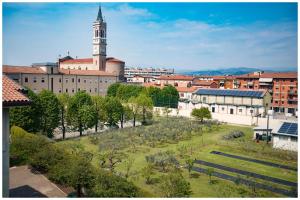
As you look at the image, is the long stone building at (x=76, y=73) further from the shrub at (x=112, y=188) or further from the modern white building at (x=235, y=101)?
the shrub at (x=112, y=188)

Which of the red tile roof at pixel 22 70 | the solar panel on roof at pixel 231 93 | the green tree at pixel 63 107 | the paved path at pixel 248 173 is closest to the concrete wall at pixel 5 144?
the paved path at pixel 248 173

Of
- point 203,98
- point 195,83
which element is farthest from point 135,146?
point 195,83

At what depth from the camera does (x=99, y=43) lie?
4244cm

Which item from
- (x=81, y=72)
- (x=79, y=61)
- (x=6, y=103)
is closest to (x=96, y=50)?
(x=79, y=61)

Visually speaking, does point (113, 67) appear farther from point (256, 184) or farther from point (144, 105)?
point (256, 184)

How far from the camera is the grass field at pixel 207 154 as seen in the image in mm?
→ 8320

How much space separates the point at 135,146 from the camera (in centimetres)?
1330

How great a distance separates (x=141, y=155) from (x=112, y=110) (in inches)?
234

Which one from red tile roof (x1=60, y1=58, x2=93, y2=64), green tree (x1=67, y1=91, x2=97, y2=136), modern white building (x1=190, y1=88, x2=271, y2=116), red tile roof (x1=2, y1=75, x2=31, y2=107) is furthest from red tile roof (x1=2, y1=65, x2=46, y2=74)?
red tile roof (x1=2, y1=75, x2=31, y2=107)

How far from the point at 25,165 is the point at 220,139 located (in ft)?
31.3

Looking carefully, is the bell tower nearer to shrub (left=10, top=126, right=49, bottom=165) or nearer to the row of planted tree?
the row of planted tree

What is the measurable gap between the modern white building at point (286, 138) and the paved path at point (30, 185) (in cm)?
993

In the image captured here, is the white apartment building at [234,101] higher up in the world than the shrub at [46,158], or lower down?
higher up

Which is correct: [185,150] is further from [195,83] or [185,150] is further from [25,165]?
[195,83]
